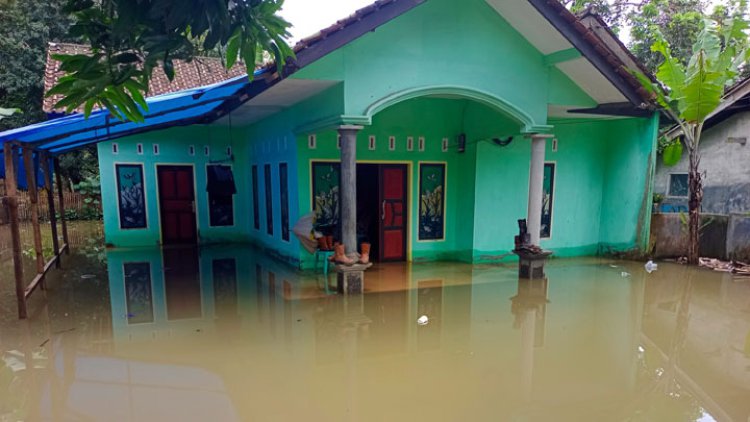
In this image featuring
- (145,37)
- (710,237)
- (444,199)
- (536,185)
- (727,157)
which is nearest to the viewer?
(145,37)

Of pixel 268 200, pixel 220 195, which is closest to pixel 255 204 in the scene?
pixel 220 195

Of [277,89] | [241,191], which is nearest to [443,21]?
[277,89]

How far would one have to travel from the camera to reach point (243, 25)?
5.74 ft

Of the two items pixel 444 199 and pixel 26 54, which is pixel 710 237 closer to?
pixel 444 199

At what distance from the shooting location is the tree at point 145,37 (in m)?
1.57

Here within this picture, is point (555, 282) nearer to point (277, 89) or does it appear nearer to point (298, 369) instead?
point (298, 369)

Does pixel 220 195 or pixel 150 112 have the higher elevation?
pixel 150 112

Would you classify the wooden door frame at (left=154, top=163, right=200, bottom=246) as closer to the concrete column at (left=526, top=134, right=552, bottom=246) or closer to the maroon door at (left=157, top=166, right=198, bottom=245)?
the maroon door at (left=157, top=166, right=198, bottom=245)

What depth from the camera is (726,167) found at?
10117 millimetres

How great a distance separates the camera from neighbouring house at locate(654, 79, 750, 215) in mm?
9495

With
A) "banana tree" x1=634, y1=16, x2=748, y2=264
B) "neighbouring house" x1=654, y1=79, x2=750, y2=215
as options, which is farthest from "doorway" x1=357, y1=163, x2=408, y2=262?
"neighbouring house" x1=654, y1=79, x2=750, y2=215

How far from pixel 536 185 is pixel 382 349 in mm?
4092

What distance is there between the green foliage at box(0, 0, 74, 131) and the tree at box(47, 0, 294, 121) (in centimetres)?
1633

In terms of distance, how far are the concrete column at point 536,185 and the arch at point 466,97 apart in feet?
0.98
